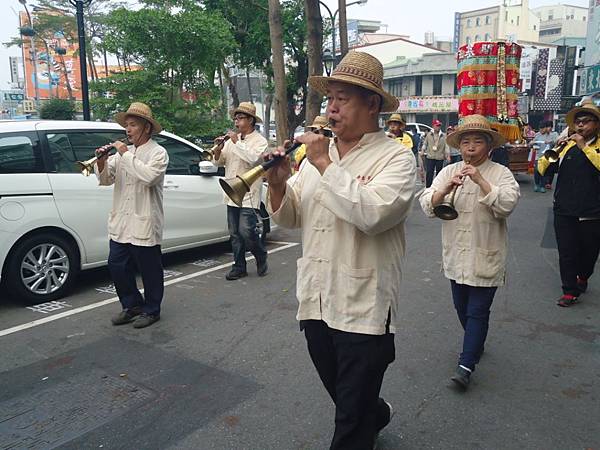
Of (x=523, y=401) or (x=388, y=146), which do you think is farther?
(x=523, y=401)

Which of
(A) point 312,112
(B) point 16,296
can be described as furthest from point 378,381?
(A) point 312,112

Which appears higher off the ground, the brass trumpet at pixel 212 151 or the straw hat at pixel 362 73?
the straw hat at pixel 362 73

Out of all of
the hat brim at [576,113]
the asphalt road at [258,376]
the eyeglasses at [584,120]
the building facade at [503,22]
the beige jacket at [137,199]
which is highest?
the building facade at [503,22]

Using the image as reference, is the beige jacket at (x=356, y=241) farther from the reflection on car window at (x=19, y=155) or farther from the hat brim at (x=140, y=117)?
the reflection on car window at (x=19, y=155)

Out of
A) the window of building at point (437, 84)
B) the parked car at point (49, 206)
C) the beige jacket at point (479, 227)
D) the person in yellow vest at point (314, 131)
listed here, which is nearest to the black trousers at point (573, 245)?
the beige jacket at point (479, 227)

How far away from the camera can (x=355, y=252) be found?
2.20m

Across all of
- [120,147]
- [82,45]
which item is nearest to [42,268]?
[120,147]

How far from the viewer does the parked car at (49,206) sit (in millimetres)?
4922

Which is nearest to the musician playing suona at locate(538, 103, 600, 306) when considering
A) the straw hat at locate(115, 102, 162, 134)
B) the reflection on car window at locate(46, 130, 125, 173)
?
the straw hat at locate(115, 102, 162, 134)

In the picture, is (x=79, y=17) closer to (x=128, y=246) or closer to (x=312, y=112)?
(x=312, y=112)

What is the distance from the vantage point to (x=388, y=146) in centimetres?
221

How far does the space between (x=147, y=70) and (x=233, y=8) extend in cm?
846

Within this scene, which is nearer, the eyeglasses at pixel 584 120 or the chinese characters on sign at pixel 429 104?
the eyeglasses at pixel 584 120

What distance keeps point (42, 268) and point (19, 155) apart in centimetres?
112
